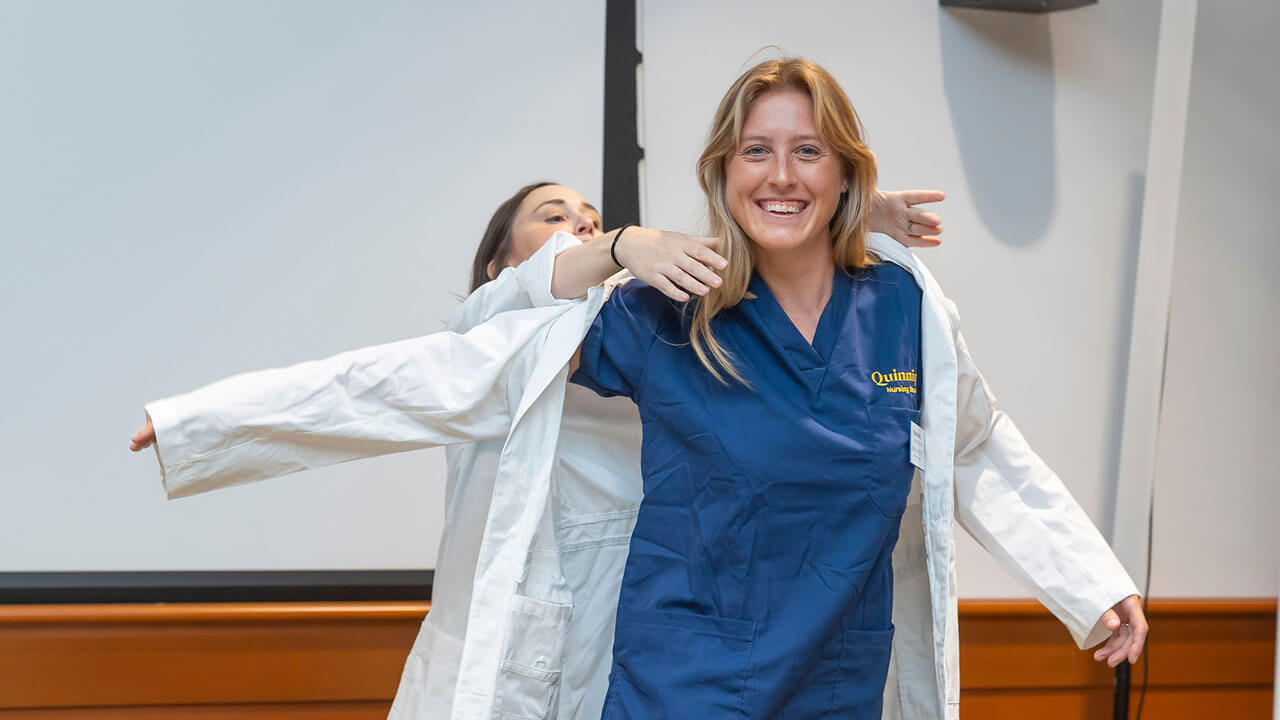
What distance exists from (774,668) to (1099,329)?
1546mm

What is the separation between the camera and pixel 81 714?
1991mm

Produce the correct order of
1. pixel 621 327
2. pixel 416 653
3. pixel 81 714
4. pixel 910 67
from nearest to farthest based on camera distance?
pixel 621 327
pixel 416 653
pixel 81 714
pixel 910 67

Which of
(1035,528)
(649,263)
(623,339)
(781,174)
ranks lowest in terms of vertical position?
(1035,528)

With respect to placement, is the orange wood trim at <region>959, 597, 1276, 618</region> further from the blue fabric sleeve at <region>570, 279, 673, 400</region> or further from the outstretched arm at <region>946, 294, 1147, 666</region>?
the blue fabric sleeve at <region>570, 279, 673, 400</region>

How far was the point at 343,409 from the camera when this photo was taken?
3.93 feet

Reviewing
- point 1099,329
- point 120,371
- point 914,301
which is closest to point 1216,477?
point 1099,329

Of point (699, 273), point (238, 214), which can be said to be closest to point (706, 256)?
point (699, 273)

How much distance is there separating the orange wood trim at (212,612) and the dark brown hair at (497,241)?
2.25 feet

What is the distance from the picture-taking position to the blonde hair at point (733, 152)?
126cm

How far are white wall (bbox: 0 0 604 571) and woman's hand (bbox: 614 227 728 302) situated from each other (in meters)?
0.94

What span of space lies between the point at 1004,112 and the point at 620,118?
0.88 metres

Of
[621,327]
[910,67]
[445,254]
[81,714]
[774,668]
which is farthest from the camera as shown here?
[910,67]

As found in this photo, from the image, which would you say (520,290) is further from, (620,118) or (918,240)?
(620,118)

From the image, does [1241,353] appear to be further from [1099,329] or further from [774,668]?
[774,668]
